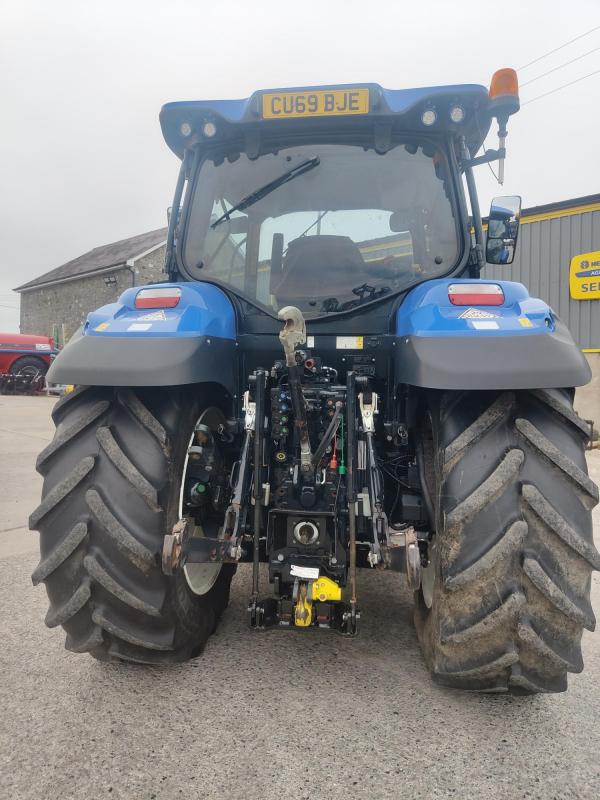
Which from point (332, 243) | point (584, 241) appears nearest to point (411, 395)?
point (332, 243)

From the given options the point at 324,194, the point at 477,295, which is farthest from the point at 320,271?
the point at 477,295

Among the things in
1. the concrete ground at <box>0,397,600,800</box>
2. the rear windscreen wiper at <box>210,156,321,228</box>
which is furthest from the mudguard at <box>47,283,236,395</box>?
the concrete ground at <box>0,397,600,800</box>

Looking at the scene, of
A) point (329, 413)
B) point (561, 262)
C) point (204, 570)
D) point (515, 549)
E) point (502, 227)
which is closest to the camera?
point (515, 549)

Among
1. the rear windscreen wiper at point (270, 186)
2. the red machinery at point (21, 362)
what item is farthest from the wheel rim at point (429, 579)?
the red machinery at point (21, 362)

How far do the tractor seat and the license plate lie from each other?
52 cm

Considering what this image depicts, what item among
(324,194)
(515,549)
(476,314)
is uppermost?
(324,194)

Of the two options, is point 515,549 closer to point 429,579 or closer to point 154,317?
point 429,579

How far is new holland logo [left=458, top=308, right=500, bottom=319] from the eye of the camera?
1.90m

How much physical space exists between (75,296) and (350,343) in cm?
2724

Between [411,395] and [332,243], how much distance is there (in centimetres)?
81

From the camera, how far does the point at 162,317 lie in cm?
206

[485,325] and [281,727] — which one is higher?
[485,325]

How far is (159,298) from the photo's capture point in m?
2.16

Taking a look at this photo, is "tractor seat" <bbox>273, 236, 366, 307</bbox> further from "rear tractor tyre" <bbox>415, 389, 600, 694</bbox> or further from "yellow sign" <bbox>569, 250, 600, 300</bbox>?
A: "yellow sign" <bbox>569, 250, 600, 300</bbox>
